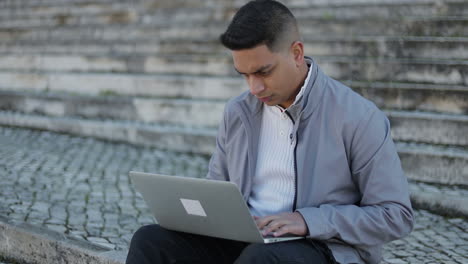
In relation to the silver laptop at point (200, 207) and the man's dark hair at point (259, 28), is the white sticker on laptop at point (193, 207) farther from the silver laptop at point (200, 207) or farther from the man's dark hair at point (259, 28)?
the man's dark hair at point (259, 28)

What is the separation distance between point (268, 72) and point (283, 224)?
1.87 feet

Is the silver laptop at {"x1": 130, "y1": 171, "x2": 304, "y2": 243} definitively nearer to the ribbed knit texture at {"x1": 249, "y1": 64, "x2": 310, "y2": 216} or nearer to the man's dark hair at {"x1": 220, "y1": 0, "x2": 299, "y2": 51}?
the ribbed knit texture at {"x1": 249, "y1": 64, "x2": 310, "y2": 216}

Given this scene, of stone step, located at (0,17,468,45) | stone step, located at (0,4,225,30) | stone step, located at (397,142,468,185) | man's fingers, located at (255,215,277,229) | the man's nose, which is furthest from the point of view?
stone step, located at (0,4,225,30)

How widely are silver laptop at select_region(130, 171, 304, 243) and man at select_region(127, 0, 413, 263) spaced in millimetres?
67

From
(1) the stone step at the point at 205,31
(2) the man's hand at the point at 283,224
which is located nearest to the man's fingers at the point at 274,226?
(2) the man's hand at the point at 283,224

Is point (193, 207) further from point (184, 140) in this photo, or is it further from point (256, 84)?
point (184, 140)

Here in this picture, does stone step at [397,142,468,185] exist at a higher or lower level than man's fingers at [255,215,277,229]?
lower

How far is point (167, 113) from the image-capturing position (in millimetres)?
7551

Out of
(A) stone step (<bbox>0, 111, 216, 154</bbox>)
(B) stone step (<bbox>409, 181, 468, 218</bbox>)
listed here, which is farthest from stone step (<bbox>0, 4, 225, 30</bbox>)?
(B) stone step (<bbox>409, 181, 468, 218</bbox>)

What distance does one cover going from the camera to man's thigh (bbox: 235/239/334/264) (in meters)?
2.27

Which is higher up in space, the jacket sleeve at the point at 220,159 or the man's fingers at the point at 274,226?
the jacket sleeve at the point at 220,159

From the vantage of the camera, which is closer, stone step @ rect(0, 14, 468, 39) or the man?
the man

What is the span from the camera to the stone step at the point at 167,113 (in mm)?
5668

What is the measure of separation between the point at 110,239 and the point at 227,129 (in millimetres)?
1692
